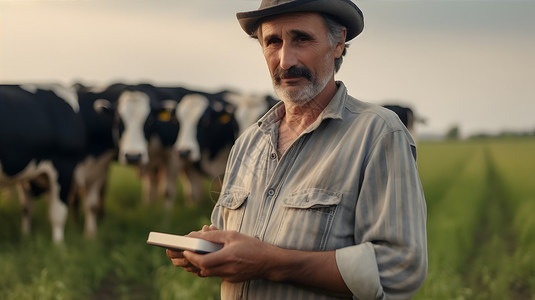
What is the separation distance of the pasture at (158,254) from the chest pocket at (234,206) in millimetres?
2976

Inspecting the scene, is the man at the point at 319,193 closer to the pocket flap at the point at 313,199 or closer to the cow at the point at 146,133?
the pocket flap at the point at 313,199

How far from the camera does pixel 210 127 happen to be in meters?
8.93

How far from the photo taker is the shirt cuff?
4.85 feet

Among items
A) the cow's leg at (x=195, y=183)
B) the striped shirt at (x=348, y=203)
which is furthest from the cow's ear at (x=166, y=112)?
the striped shirt at (x=348, y=203)

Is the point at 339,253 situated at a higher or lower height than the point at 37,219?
higher

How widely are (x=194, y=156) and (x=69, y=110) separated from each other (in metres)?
2.02

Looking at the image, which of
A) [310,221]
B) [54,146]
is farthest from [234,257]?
[54,146]

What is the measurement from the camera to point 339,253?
4.95 ft

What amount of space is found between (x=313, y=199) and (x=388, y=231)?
217 millimetres

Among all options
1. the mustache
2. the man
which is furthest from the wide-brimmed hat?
the mustache

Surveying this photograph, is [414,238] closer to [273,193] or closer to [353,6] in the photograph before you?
[273,193]

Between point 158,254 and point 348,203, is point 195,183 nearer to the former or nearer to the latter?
→ point 158,254

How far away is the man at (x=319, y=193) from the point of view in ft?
4.89

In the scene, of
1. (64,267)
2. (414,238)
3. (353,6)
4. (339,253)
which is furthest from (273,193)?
(64,267)
